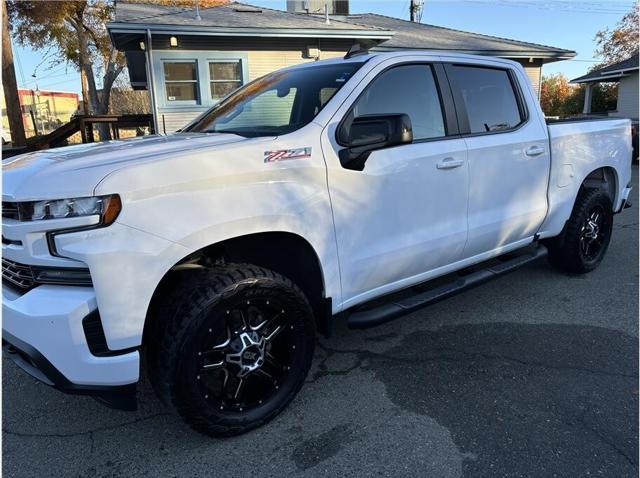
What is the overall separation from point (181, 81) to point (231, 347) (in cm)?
1180

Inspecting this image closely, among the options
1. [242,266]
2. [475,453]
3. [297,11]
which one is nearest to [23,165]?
[242,266]

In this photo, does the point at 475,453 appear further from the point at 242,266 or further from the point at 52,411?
the point at 52,411

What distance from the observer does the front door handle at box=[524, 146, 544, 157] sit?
400 cm

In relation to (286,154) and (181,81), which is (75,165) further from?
(181,81)

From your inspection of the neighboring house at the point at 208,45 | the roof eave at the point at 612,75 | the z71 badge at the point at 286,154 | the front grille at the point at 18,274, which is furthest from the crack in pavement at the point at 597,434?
the roof eave at the point at 612,75

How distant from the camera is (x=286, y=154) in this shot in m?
2.66

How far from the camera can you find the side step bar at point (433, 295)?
3.15 meters

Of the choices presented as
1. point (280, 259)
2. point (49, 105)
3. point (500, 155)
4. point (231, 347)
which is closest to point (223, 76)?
point (500, 155)

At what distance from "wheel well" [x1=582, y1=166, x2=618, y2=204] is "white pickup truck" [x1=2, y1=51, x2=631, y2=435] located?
0.93m

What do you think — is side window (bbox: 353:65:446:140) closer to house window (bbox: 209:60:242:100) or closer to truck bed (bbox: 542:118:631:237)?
truck bed (bbox: 542:118:631:237)

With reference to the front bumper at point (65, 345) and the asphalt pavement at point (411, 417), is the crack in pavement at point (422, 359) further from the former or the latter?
the front bumper at point (65, 345)

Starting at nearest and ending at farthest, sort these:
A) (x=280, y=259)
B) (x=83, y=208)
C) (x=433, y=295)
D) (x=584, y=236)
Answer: (x=83, y=208) → (x=280, y=259) → (x=433, y=295) → (x=584, y=236)

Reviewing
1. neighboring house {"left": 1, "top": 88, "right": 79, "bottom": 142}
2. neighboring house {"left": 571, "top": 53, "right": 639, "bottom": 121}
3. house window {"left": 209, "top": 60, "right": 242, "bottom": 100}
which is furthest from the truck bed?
neighboring house {"left": 1, "top": 88, "right": 79, "bottom": 142}

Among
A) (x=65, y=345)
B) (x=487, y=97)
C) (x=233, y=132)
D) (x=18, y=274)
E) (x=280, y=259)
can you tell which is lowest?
(x=65, y=345)
